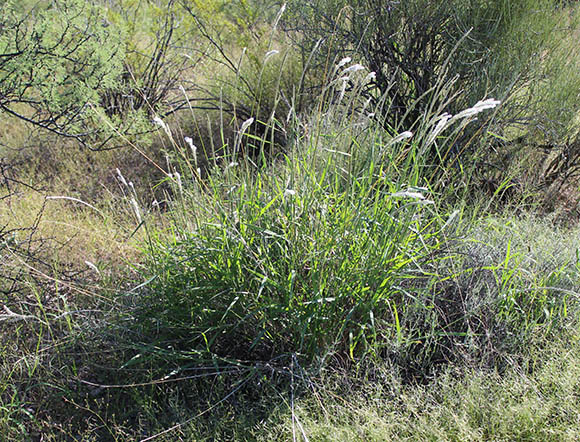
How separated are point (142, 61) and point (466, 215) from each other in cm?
416

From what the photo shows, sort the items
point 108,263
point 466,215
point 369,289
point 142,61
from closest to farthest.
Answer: point 369,289, point 108,263, point 466,215, point 142,61

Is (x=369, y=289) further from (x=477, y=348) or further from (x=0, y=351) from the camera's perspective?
(x=0, y=351)

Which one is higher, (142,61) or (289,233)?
(142,61)

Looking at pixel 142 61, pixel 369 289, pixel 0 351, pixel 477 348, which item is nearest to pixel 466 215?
pixel 477 348

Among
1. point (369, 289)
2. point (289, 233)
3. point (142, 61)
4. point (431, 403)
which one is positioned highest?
point (142, 61)

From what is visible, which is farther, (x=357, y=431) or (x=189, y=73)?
(x=189, y=73)

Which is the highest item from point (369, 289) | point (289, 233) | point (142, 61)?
point (142, 61)

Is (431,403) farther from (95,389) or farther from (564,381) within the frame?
(95,389)

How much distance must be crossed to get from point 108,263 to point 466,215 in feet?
8.25

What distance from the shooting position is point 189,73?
6.87 metres

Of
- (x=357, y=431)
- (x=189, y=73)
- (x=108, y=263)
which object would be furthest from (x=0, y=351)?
(x=189, y=73)

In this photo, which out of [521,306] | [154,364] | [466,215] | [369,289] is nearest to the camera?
[369,289]

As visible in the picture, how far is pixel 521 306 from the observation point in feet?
9.29

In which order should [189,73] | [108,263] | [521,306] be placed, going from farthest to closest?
1. [189,73]
2. [108,263]
3. [521,306]
